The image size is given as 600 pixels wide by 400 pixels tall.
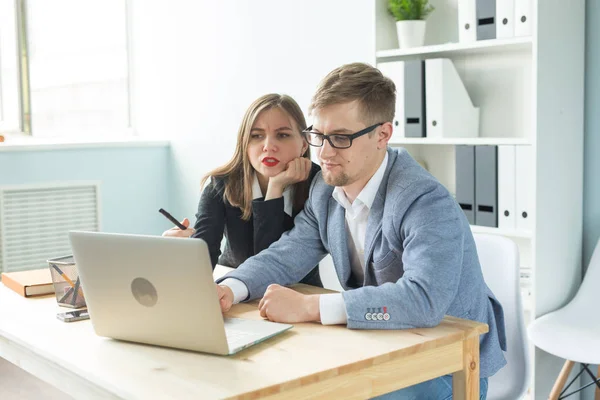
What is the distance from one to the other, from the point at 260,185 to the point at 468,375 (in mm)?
1106

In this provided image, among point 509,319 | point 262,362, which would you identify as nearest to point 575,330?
point 509,319

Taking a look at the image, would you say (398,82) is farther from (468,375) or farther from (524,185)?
(468,375)

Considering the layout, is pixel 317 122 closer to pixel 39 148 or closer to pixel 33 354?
pixel 33 354

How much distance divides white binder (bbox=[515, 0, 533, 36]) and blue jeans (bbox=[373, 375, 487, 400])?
60.9 inches

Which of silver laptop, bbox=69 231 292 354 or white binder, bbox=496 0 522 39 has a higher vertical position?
white binder, bbox=496 0 522 39

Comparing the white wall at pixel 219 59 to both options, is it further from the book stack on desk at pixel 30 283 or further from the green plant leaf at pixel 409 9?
the book stack on desk at pixel 30 283

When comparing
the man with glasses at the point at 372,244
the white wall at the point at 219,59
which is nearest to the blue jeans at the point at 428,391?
the man with glasses at the point at 372,244

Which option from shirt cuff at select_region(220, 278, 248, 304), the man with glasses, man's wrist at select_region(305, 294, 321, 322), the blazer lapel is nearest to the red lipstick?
the man with glasses

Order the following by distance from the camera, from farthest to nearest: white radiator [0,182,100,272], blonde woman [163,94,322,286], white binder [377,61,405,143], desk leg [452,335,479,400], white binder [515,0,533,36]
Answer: white radiator [0,182,100,272] → white binder [377,61,405,143] → white binder [515,0,533,36] → blonde woman [163,94,322,286] → desk leg [452,335,479,400]

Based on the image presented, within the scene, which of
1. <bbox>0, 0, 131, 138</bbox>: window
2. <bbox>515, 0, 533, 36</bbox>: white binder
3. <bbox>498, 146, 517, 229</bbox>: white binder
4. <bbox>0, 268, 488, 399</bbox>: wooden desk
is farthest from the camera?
<bbox>0, 0, 131, 138</bbox>: window

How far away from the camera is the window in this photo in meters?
4.61

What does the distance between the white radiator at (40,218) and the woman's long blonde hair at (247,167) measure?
2.20 metres

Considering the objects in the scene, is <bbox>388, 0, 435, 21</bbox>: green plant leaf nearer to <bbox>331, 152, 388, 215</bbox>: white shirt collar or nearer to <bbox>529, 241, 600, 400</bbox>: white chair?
<bbox>529, 241, 600, 400</bbox>: white chair

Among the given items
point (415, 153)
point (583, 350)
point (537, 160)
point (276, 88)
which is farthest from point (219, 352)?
point (276, 88)
